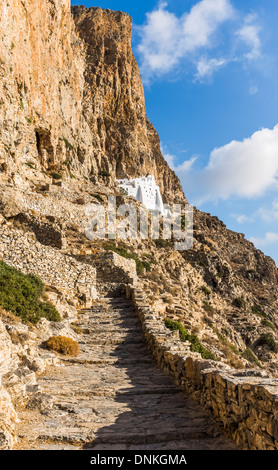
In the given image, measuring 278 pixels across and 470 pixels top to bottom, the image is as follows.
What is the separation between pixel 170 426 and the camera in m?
5.08

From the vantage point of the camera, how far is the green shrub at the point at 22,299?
9109 millimetres

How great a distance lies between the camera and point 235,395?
4.43 meters

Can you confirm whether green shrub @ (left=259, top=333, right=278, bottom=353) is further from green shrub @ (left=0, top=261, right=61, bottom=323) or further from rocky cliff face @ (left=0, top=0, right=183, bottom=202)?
green shrub @ (left=0, top=261, right=61, bottom=323)

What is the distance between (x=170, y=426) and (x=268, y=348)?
3115 cm

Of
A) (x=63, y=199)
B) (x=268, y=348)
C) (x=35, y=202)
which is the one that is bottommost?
(x=268, y=348)

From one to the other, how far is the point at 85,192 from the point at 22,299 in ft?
104

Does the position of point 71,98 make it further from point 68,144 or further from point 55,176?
point 55,176

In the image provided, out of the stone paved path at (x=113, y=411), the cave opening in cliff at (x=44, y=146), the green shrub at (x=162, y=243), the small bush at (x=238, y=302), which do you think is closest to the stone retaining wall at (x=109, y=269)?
the stone paved path at (x=113, y=411)

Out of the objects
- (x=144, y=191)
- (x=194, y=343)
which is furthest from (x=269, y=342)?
(x=144, y=191)

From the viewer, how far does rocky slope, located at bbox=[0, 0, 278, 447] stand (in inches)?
612

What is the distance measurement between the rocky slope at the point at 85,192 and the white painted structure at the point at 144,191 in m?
2.83
